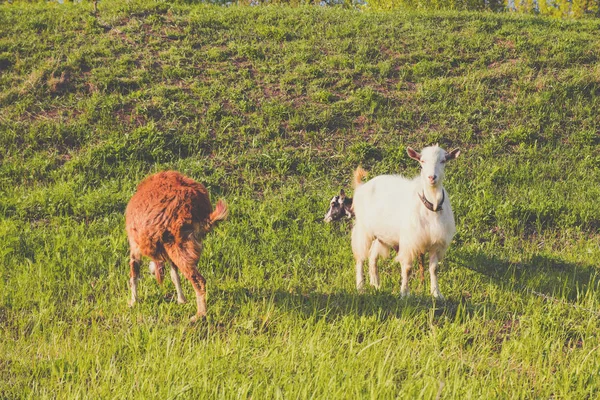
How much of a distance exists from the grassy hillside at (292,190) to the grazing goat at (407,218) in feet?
1.22

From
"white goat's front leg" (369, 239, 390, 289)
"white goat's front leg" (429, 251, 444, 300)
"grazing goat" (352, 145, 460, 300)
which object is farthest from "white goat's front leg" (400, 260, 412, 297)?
"white goat's front leg" (369, 239, 390, 289)

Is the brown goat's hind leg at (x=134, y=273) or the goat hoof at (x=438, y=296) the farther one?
the goat hoof at (x=438, y=296)

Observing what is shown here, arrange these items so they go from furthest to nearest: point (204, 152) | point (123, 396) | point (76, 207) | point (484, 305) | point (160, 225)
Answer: point (204, 152) → point (76, 207) → point (484, 305) → point (160, 225) → point (123, 396)

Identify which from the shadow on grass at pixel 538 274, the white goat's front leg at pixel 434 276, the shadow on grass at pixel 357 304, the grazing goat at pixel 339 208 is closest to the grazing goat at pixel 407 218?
the white goat's front leg at pixel 434 276

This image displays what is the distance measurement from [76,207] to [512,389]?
6268mm

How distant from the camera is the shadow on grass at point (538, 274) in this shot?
5391 millimetres

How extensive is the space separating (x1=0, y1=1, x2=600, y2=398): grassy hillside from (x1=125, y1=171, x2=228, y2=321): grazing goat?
0.54m

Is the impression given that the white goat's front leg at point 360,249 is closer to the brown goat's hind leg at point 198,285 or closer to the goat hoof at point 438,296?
the goat hoof at point 438,296

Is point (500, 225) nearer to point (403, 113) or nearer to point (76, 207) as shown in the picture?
point (403, 113)

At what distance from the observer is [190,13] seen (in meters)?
14.9

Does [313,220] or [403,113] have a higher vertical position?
[403,113]

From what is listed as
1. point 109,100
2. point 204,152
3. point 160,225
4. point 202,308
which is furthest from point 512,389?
point 109,100

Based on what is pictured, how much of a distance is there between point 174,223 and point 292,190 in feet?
13.6

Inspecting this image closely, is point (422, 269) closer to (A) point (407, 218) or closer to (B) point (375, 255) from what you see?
(B) point (375, 255)
